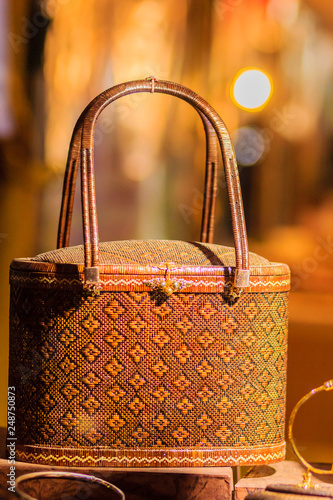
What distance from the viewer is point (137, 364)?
1.00m

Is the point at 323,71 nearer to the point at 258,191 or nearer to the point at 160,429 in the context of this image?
the point at 258,191

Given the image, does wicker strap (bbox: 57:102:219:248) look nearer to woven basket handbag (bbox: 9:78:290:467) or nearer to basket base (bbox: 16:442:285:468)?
woven basket handbag (bbox: 9:78:290:467)

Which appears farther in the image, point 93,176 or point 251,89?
point 251,89

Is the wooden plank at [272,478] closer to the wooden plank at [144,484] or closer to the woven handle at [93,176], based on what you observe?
the wooden plank at [144,484]

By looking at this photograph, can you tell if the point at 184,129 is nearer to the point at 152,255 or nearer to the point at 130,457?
the point at 152,255

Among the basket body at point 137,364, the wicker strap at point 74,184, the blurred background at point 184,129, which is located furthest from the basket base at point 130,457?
the blurred background at point 184,129

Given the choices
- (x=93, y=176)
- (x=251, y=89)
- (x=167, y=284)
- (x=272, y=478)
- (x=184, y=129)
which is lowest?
(x=272, y=478)

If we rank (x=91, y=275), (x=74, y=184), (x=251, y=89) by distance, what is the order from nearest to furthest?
(x=91, y=275), (x=74, y=184), (x=251, y=89)

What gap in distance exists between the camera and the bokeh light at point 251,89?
154 centimetres

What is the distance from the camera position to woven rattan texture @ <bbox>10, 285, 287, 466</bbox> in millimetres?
994

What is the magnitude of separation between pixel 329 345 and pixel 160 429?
63cm

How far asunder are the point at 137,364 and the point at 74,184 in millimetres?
411

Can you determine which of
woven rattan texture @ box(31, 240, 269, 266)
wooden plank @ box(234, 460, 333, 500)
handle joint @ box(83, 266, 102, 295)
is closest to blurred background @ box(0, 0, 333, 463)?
wooden plank @ box(234, 460, 333, 500)

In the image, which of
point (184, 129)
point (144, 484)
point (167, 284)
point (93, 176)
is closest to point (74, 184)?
point (93, 176)
